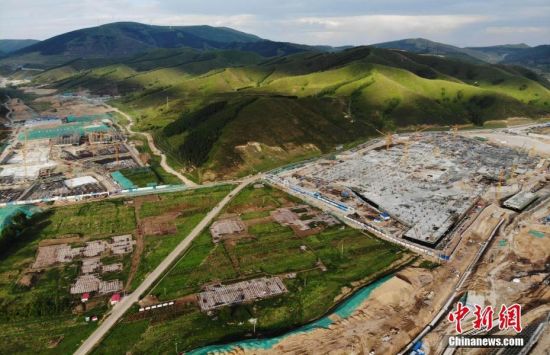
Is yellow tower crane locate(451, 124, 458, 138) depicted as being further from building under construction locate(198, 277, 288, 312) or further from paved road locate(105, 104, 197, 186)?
building under construction locate(198, 277, 288, 312)

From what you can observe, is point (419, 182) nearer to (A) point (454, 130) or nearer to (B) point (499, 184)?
(B) point (499, 184)

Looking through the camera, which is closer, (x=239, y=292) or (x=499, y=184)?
(x=239, y=292)

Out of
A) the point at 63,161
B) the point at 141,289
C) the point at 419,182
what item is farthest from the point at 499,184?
the point at 63,161

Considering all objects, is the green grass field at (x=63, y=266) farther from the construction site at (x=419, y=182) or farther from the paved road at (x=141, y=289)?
the construction site at (x=419, y=182)

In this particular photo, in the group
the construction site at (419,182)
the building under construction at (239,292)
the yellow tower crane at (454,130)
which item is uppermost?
the yellow tower crane at (454,130)

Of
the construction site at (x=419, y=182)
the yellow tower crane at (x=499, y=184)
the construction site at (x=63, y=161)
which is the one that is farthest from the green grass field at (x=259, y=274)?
the construction site at (x=63, y=161)
